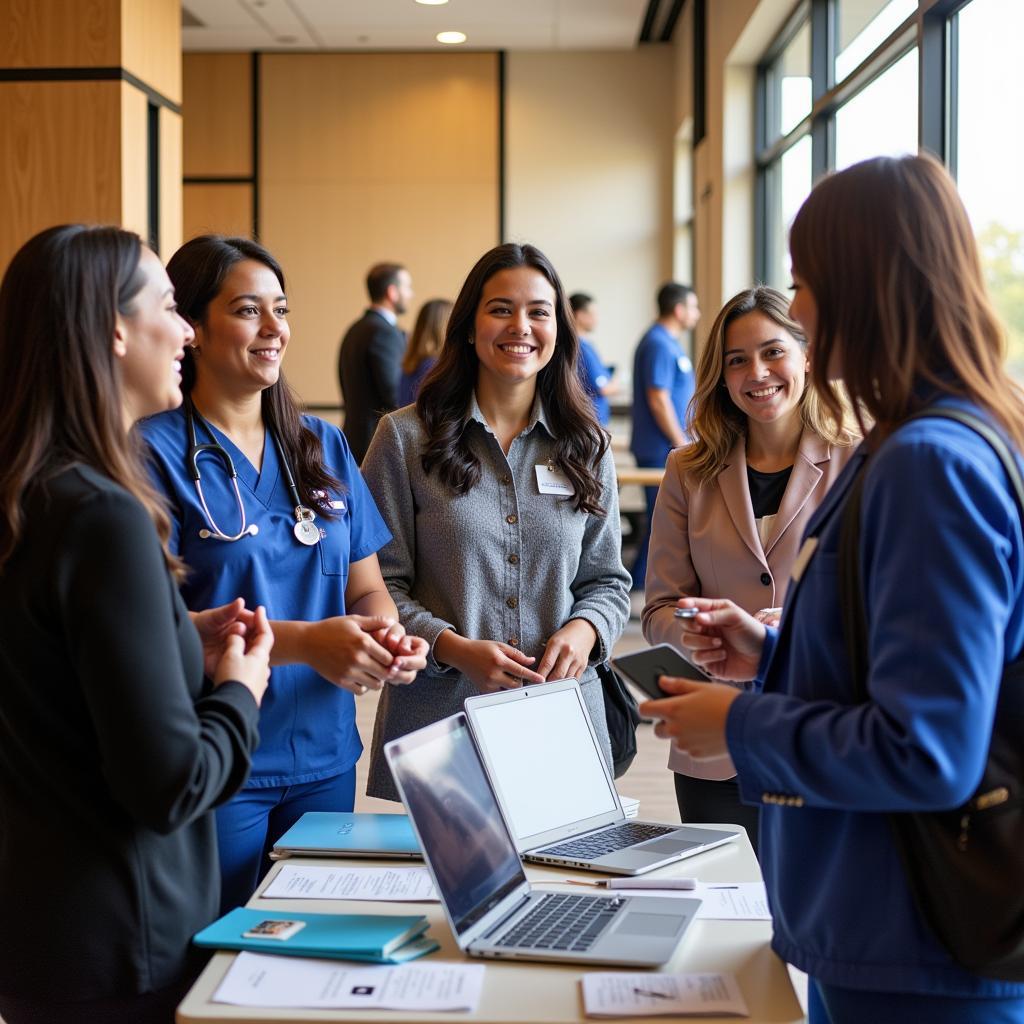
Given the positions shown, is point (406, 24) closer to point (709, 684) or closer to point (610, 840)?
point (610, 840)

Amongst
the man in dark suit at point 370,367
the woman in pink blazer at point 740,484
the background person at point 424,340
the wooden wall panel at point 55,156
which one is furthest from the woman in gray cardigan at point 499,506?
the man in dark suit at point 370,367

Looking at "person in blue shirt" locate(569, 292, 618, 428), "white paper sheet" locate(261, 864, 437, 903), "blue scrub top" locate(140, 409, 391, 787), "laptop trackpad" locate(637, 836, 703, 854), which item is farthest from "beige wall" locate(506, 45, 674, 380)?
"white paper sheet" locate(261, 864, 437, 903)

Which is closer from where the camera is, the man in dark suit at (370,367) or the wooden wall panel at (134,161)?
the wooden wall panel at (134,161)

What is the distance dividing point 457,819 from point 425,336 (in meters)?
5.52

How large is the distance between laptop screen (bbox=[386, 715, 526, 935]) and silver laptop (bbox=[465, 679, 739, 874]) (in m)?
0.12

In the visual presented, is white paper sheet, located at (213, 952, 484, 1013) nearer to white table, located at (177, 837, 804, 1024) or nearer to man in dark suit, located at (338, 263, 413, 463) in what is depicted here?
white table, located at (177, 837, 804, 1024)

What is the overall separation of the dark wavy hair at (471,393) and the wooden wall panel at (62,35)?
13.6 feet

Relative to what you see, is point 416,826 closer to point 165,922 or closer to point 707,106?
point 165,922

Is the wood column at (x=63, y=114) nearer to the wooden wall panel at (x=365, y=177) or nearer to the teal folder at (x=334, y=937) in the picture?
the teal folder at (x=334, y=937)

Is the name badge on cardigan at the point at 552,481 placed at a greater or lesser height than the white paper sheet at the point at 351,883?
greater

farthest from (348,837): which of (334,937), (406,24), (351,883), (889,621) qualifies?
(406,24)

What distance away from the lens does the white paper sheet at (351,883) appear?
1.65 m

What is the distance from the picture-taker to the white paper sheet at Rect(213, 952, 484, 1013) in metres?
1.31

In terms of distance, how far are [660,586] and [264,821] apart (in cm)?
86
